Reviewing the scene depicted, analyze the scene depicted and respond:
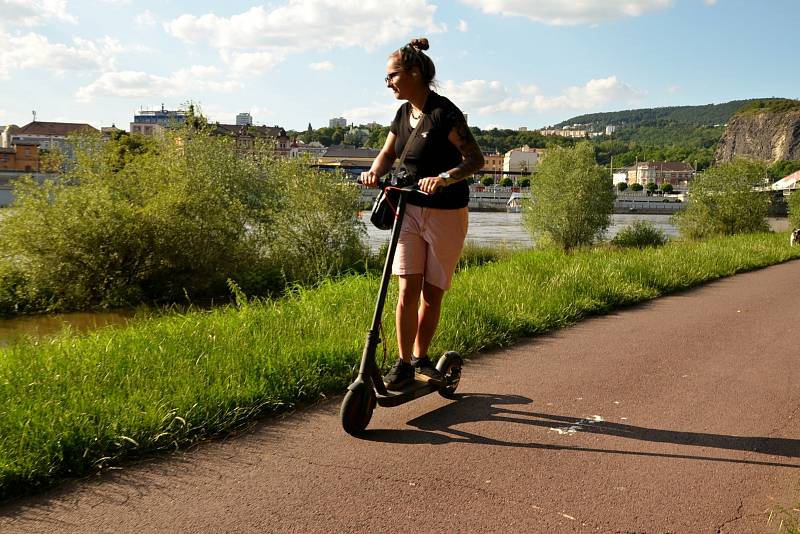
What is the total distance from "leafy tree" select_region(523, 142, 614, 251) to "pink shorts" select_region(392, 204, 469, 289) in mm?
25295

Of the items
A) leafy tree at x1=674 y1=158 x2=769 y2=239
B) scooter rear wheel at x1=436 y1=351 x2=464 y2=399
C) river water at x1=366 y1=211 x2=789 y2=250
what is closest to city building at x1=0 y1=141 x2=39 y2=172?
river water at x1=366 y1=211 x2=789 y2=250

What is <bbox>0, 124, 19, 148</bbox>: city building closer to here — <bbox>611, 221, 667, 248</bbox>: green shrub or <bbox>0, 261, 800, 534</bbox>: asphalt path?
<bbox>611, 221, 667, 248</bbox>: green shrub

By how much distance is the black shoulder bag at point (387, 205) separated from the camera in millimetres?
4246

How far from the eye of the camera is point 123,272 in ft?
46.1

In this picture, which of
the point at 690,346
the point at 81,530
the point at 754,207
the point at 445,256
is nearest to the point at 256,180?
the point at 690,346

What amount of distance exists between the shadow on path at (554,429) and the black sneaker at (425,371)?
0.19m

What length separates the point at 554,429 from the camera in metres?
4.11

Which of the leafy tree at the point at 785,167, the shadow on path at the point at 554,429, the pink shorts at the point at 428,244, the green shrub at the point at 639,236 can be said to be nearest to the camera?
the shadow on path at the point at 554,429

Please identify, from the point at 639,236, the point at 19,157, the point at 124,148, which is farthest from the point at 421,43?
the point at 19,157

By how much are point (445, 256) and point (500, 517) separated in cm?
174

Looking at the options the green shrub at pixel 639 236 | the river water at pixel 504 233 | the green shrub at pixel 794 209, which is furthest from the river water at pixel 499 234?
the green shrub at pixel 794 209

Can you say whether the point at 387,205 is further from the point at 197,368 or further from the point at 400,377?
the point at 197,368

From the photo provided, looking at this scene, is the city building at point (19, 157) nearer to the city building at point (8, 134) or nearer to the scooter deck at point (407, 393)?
the city building at point (8, 134)

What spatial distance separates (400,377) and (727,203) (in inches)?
1136
